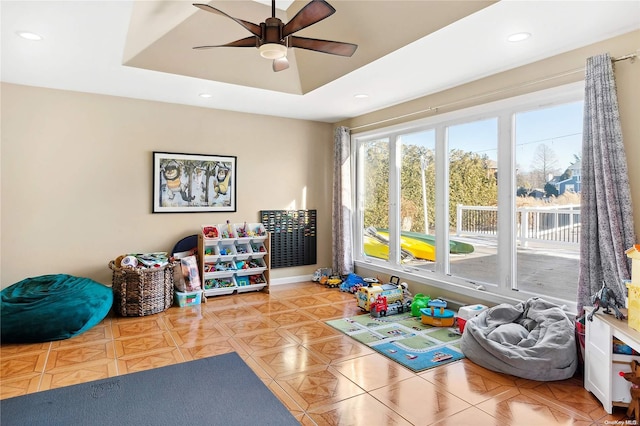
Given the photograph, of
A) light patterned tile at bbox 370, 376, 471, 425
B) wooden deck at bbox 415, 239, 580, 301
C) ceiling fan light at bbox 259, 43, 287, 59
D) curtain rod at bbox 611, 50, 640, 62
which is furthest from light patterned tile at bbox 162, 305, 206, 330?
curtain rod at bbox 611, 50, 640, 62

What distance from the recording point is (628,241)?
2.74 m

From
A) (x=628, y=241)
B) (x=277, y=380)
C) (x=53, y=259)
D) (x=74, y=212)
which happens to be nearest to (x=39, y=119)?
(x=74, y=212)

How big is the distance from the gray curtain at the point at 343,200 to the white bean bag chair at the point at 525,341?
2556 mm

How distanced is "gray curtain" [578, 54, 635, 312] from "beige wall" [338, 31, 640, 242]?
0.30ft

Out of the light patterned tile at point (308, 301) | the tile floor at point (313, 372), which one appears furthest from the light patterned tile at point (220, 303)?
the light patterned tile at point (308, 301)

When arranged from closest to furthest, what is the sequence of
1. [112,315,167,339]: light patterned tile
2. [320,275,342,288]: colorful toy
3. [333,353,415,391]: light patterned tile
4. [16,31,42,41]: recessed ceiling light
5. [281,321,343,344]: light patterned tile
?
[333,353,415,391]: light patterned tile → [16,31,42,41]: recessed ceiling light → [281,321,343,344]: light patterned tile → [112,315,167,339]: light patterned tile → [320,275,342,288]: colorful toy

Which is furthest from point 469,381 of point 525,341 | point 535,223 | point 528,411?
point 535,223

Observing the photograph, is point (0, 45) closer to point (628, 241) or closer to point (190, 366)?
point (190, 366)

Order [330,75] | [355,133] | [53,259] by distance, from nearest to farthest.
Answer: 1. [330,75]
2. [53,259]
3. [355,133]

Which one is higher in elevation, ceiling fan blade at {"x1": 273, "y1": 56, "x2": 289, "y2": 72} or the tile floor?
ceiling fan blade at {"x1": 273, "y1": 56, "x2": 289, "y2": 72}

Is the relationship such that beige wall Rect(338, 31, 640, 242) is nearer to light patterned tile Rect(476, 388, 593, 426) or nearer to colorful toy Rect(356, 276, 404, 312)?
light patterned tile Rect(476, 388, 593, 426)

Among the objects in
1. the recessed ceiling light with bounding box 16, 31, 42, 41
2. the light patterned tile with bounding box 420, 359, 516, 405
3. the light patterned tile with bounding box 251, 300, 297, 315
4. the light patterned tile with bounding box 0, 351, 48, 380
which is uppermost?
the recessed ceiling light with bounding box 16, 31, 42, 41

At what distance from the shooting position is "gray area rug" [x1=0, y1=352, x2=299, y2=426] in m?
2.21

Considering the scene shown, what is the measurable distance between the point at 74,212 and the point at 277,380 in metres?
3.26
